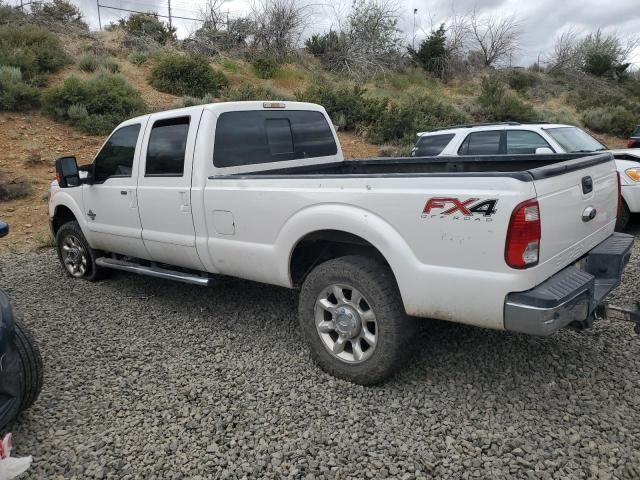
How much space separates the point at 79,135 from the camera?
12.7 m

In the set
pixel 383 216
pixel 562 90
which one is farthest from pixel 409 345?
pixel 562 90

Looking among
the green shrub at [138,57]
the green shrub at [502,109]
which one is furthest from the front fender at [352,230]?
the green shrub at [502,109]

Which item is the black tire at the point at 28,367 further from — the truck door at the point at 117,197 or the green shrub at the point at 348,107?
the green shrub at the point at 348,107

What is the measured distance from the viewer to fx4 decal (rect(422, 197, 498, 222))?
8.78ft

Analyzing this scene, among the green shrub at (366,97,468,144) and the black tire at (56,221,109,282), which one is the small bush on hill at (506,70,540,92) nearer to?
the green shrub at (366,97,468,144)

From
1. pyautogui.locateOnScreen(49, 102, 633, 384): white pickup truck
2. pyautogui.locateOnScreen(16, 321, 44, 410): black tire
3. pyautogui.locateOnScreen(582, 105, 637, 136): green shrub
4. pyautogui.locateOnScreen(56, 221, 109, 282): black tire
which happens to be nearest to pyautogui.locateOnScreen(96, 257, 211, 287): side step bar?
pyautogui.locateOnScreen(49, 102, 633, 384): white pickup truck

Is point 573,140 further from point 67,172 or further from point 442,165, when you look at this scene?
point 67,172

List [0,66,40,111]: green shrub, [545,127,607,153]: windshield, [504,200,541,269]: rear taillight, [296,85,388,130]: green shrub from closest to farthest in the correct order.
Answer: [504,200,541,269]: rear taillight → [545,127,607,153]: windshield → [0,66,40,111]: green shrub → [296,85,388,130]: green shrub

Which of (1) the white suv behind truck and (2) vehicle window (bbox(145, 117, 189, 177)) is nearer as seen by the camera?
Result: (2) vehicle window (bbox(145, 117, 189, 177))

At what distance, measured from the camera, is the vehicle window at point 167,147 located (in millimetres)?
4398

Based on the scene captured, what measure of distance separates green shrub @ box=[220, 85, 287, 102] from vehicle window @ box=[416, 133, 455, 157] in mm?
8933

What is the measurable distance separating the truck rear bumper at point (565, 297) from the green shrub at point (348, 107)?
1335 centimetres

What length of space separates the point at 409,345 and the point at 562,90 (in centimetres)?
2792

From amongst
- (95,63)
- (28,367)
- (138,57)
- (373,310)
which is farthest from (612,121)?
(28,367)
